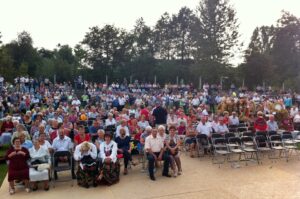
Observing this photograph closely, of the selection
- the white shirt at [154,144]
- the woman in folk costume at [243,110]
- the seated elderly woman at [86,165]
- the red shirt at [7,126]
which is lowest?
the seated elderly woman at [86,165]

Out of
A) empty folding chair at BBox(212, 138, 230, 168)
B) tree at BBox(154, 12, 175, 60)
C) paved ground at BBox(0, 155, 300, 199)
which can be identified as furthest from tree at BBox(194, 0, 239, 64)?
paved ground at BBox(0, 155, 300, 199)

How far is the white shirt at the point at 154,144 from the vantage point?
28.3 ft

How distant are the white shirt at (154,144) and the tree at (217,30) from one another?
3471cm

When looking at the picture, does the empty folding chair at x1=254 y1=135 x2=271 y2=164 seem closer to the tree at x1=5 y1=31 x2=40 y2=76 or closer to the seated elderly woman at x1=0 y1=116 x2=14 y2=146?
the seated elderly woman at x1=0 y1=116 x2=14 y2=146

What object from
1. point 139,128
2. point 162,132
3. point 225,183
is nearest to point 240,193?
point 225,183

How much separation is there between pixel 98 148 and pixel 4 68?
87.7 feet

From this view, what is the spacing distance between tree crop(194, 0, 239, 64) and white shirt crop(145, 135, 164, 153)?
3471 centimetres

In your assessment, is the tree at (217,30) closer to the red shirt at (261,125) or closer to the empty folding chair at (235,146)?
the red shirt at (261,125)

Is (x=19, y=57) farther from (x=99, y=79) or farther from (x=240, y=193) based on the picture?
(x=240, y=193)

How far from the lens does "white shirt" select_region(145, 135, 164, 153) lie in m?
8.63

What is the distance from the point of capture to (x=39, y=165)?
25.2 ft

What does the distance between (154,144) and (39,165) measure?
9.87ft

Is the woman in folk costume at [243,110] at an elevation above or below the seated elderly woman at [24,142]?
above

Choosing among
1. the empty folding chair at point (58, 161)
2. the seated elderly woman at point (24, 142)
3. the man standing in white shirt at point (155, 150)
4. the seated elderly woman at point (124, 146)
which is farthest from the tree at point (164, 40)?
the empty folding chair at point (58, 161)
